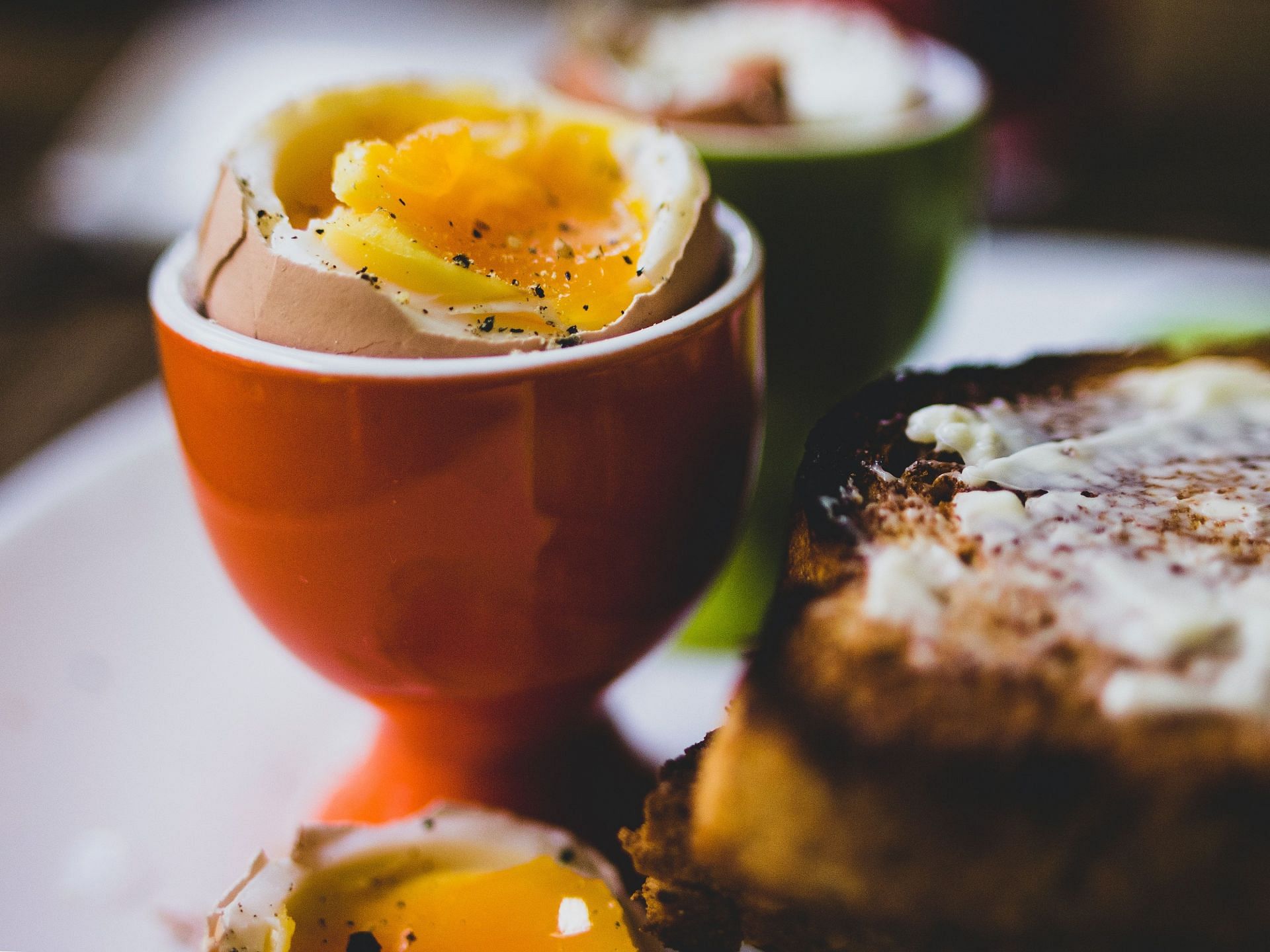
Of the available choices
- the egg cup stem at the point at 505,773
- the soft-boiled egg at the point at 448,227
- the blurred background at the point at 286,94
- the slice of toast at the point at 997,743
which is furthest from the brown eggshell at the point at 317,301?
the blurred background at the point at 286,94

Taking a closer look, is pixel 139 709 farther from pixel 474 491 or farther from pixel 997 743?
pixel 997 743

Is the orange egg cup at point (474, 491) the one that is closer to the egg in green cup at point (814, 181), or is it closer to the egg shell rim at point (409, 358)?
the egg shell rim at point (409, 358)

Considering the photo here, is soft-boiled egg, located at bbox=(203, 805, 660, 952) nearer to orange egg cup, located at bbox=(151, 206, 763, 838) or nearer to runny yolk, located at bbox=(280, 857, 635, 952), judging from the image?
runny yolk, located at bbox=(280, 857, 635, 952)

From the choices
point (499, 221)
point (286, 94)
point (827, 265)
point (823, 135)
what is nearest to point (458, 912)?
point (499, 221)

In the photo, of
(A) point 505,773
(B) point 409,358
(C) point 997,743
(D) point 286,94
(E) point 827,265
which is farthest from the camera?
(D) point 286,94

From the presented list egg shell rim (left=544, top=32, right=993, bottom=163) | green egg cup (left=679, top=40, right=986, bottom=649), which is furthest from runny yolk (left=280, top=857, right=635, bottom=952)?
egg shell rim (left=544, top=32, right=993, bottom=163)

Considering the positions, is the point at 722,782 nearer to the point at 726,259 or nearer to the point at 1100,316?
the point at 726,259
